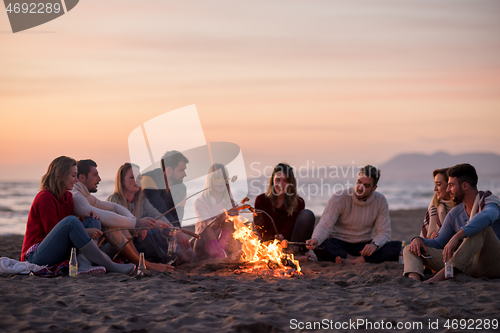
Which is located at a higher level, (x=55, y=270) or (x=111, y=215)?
(x=111, y=215)

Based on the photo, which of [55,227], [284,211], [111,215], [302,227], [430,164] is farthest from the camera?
[430,164]

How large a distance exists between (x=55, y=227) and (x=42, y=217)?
236 millimetres

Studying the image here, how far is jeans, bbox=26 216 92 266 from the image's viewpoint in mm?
4742

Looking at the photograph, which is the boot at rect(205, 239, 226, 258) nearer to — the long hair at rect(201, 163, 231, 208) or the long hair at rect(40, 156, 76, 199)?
the long hair at rect(201, 163, 231, 208)

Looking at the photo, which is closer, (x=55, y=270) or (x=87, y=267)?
(x=55, y=270)

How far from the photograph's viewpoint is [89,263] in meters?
4.98

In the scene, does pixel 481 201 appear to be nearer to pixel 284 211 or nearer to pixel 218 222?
pixel 284 211

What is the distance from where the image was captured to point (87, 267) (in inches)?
195

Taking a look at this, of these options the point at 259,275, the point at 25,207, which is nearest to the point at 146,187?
the point at 259,275

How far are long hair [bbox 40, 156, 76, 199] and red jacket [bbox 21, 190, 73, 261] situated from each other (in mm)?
68

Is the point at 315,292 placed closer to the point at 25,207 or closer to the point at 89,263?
the point at 89,263

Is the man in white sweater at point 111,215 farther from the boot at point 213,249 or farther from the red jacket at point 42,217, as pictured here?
the boot at point 213,249

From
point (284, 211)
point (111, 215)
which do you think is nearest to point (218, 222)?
point (284, 211)

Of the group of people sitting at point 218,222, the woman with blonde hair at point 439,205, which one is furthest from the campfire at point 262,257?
the woman with blonde hair at point 439,205
